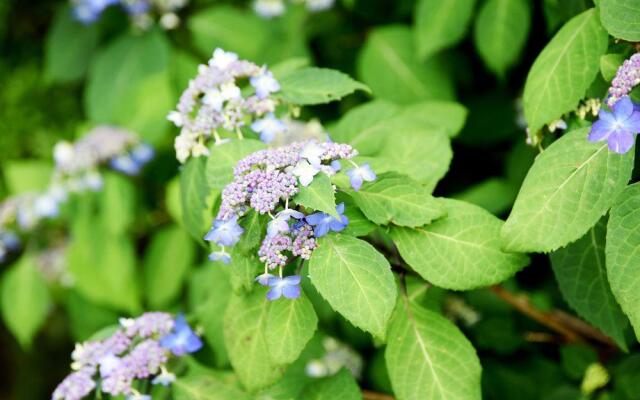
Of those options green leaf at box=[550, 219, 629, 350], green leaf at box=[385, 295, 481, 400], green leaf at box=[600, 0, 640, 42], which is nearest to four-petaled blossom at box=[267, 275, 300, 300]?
green leaf at box=[385, 295, 481, 400]

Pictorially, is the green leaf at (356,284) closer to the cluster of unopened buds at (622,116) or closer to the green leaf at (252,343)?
the green leaf at (252,343)

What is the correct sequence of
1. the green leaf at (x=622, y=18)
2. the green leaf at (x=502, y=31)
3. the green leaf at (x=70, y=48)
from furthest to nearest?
the green leaf at (x=70, y=48) → the green leaf at (x=502, y=31) → the green leaf at (x=622, y=18)

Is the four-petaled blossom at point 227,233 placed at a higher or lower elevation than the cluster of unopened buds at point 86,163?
higher

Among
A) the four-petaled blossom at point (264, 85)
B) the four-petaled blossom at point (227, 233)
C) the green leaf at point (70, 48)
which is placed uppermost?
the four-petaled blossom at point (264, 85)

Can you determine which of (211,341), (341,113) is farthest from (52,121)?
(211,341)

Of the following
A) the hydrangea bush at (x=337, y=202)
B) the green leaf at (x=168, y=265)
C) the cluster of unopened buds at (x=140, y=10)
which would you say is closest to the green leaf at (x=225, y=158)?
the hydrangea bush at (x=337, y=202)

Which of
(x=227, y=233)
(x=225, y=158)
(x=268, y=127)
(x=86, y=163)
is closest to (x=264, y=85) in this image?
(x=268, y=127)
